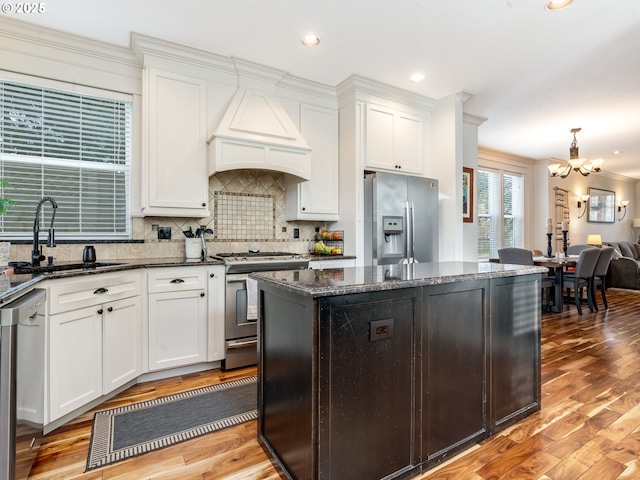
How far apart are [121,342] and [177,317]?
420 mm

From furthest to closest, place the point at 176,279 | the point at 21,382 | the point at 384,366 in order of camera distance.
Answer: the point at 176,279
the point at 384,366
the point at 21,382

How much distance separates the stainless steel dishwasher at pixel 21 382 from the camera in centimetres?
125

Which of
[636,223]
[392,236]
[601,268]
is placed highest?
[636,223]

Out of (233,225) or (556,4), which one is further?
(233,225)

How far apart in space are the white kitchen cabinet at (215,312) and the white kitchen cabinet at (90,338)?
1.67 feet

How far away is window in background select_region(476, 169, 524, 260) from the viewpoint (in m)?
6.58

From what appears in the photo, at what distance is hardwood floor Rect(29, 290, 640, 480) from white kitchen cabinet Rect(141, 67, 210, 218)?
149cm

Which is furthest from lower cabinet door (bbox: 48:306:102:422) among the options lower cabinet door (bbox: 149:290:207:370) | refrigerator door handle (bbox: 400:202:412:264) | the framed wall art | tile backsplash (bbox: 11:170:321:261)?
the framed wall art

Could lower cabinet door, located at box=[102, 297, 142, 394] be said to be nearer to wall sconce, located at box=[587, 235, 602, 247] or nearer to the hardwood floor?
the hardwood floor

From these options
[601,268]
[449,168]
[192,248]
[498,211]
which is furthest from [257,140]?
[498,211]

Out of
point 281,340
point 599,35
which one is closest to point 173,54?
point 281,340

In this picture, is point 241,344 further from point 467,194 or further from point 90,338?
point 467,194

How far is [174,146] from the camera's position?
3.03 m

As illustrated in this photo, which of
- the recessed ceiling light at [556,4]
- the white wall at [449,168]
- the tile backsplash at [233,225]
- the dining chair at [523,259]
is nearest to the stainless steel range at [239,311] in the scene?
the tile backsplash at [233,225]
